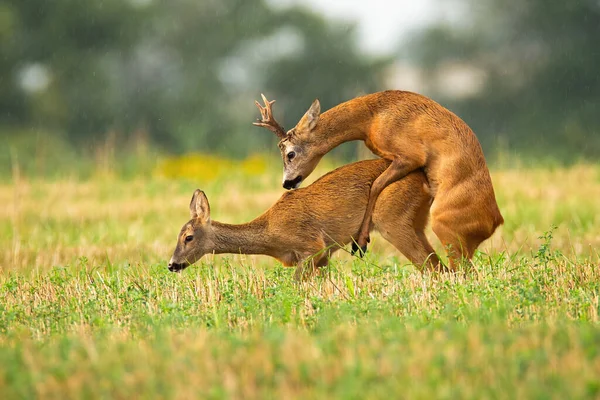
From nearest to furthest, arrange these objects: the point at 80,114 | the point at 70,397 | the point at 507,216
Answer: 1. the point at 70,397
2. the point at 507,216
3. the point at 80,114

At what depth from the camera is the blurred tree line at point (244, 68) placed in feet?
116

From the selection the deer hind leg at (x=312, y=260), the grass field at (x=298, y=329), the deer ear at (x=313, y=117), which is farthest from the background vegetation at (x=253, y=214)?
the deer ear at (x=313, y=117)

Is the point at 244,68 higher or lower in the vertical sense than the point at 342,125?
higher

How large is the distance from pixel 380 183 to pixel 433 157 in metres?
0.56

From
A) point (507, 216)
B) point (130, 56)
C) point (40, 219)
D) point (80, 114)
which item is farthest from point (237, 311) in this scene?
point (130, 56)

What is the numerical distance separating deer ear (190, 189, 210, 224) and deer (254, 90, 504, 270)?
83cm

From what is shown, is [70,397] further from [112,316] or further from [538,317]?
[538,317]

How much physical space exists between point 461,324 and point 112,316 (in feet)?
9.07

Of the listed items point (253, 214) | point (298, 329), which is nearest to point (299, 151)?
point (298, 329)

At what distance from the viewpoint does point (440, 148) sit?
9.18m

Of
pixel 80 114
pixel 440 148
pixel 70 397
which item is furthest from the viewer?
pixel 80 114

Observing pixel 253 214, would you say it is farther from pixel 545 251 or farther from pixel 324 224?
pixel 545 251

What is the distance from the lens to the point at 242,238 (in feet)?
31.7

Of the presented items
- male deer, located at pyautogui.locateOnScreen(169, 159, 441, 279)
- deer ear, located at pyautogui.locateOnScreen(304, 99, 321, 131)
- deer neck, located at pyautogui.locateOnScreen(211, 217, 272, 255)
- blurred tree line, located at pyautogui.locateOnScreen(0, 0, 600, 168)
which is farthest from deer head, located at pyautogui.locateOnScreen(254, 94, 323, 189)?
blurred tree line, located at pyautogui.locateOnScreen(0, 0, 600, 168)
